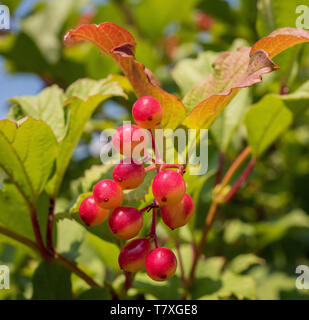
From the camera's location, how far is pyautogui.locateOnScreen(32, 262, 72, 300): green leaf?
0.89 m

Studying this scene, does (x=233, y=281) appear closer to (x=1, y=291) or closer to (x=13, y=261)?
(x=1, y=291)

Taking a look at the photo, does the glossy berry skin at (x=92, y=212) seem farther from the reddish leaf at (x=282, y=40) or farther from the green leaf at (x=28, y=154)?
the reddish leaf at (x=282, y=40)

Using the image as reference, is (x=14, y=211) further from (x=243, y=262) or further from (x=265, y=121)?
(x=243, y=262)

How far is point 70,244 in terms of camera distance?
1.06 meters

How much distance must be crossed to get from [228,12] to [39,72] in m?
0.93

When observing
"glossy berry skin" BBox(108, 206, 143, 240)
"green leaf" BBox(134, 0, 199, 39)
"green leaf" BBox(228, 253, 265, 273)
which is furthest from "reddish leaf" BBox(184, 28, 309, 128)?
"green leaf" BBox(134, 0, 199, 39)

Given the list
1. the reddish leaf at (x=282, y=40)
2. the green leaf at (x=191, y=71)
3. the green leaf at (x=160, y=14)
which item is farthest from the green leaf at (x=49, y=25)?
the reddish leaf at (x=282, y=40)

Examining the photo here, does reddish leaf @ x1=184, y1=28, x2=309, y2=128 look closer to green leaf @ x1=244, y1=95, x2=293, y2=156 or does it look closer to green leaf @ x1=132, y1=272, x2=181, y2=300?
green leaf @ x1=244, y1=95, x2=293, y2=156

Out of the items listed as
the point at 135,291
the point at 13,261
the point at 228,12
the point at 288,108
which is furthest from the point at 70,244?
the point at 228,12

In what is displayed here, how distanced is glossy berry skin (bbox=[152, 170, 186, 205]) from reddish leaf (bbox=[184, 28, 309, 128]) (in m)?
0.17

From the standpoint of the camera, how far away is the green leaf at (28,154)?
758 millimetres

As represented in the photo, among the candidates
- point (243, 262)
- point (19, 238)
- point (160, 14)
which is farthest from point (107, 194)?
point (160, 14)

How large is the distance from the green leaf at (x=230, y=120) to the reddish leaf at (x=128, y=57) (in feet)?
1.30

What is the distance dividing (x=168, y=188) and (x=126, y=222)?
93 millimetres
